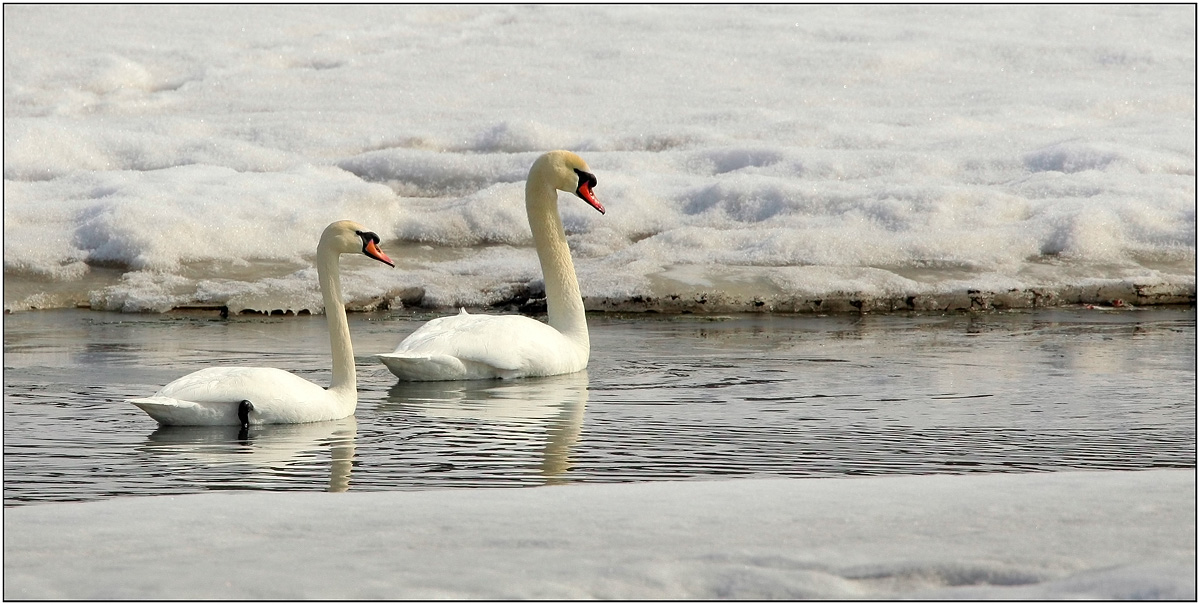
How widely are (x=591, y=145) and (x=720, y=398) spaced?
9328 millimetres

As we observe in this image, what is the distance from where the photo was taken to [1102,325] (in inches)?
411

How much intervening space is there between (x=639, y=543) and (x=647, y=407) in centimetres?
328

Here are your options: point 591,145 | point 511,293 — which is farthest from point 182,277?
point 591,145

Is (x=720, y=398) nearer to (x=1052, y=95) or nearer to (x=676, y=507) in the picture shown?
(x=676, y=507)

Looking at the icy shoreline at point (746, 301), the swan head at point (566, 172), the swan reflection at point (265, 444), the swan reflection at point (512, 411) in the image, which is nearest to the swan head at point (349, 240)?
the swan reflection at point (512, 411)

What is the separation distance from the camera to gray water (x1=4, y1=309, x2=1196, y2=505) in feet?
18.2

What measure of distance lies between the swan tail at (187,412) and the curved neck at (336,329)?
504 mm

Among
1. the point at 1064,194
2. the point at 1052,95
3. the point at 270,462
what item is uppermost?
the point at 1052,95

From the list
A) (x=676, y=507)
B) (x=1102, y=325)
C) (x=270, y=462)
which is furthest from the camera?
(x=1102, y=325)

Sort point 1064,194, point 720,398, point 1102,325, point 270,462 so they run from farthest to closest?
point 1064,194 < point 1102,325 < point 720,398 < point 270,462

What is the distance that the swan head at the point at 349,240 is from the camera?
7242 millimetres

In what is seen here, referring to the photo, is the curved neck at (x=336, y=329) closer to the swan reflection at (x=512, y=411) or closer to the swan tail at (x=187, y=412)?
the swan reflection at (x=512, y=411)

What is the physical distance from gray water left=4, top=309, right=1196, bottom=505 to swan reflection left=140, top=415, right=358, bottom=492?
0.6 inches

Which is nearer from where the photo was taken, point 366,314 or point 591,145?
point 366,314
